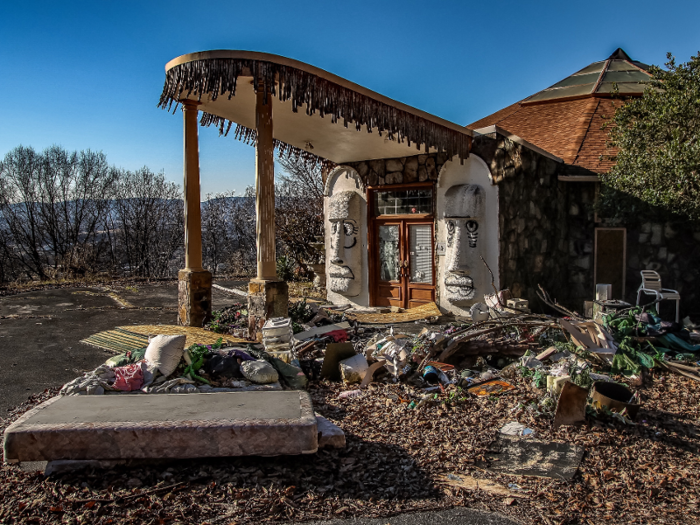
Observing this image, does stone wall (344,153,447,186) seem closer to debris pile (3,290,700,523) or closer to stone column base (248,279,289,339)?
debris pile (3,290,700,523)

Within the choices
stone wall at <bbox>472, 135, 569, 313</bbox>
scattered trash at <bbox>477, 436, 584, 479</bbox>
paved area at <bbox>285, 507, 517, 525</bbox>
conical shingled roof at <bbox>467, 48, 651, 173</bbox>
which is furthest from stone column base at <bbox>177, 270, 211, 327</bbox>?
conical shingled roof at <bbox>467, 48, 651, 173</bbox>

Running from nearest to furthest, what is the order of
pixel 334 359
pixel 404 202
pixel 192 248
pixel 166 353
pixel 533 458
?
pixel 533 458, pixel 166 353, pixel 334 359, pixel 192 248, pixel 404 202

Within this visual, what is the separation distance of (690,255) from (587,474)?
9384mm

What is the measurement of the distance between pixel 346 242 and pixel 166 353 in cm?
658

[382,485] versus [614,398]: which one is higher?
[614,398]

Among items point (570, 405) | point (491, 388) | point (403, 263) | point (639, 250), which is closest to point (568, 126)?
point (639, 250)

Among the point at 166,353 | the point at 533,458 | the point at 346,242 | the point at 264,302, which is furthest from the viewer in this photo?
the point at 346,242

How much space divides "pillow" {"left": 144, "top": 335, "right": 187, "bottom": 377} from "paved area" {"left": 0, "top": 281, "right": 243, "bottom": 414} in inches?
56.0

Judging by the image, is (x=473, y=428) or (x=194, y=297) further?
(x=194, y=297)

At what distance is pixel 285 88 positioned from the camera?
20.9 feet

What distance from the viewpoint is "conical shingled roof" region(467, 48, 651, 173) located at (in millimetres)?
11672

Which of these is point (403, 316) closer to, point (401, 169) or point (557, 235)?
point (401, 169)

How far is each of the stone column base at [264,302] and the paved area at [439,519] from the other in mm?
4066

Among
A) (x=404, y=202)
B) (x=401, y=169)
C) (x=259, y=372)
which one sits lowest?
(x=259, y=372)
